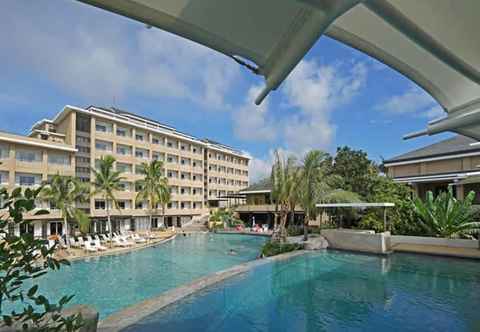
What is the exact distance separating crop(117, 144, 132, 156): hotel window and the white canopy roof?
37031 millimetres

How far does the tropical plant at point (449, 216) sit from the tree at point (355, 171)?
718cm

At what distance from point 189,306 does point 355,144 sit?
24.3 metres

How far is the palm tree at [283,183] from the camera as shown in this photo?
1838 centimetres

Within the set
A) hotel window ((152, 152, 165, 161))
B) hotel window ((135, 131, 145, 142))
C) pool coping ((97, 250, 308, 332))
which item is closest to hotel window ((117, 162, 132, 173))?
hotel window ((135, 131, 145, 142))

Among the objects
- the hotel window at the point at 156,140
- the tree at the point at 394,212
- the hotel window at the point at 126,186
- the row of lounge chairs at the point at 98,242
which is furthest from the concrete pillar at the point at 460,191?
the hotel window at the point at 156,140

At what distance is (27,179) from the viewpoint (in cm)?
2741

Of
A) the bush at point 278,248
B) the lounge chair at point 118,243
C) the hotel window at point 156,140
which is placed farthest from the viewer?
the hotel window at point 156,140

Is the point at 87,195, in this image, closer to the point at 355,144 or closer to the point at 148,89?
the point at 148,89

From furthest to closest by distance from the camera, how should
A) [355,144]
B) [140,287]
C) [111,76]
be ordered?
1. [355,144]
2. [111,76]
3. [140,287]

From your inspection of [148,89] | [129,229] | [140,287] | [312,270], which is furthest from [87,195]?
[312,270]

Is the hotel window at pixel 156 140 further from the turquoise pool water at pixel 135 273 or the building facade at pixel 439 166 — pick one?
the building facade at pixel 439 166

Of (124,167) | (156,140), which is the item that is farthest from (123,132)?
(156,140)

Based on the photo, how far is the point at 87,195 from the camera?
1097 inches

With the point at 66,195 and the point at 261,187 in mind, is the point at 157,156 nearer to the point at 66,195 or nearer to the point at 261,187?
the point at 261,187
